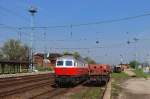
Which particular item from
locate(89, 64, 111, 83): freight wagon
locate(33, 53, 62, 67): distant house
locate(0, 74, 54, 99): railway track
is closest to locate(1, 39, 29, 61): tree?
locate(33, 53, 62, 67): distant house

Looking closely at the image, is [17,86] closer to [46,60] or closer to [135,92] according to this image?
[135,92]

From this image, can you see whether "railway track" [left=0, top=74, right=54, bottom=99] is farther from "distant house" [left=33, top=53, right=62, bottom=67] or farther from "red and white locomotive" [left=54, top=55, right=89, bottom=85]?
"distant house" [left=33, top=53, right=62, bottom=67]

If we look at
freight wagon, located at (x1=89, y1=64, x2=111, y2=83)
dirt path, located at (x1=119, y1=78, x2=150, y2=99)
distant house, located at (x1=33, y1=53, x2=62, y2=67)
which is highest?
distant house, located at (x1=33, y1=53, x2=62, y2=67)

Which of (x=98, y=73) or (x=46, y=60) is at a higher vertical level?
(x=46, y=60)


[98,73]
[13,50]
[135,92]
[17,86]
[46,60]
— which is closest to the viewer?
[135,92]

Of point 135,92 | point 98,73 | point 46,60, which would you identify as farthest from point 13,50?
point 135,92

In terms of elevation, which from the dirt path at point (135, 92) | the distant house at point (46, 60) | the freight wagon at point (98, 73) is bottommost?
the dirt path at point (135, 92)

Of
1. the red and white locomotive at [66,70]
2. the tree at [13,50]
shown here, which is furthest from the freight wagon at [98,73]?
the tree at [13,50]

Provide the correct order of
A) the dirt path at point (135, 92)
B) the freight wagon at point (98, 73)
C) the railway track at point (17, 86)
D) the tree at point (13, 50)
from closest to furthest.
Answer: the dirt path at point (135, 92), the railway track at point (17, 86), the freight wagon at point (98, 73), the tree at point (13, 50)

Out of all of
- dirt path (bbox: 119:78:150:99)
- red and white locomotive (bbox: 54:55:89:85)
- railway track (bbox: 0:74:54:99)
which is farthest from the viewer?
red and white locomotive (bbox: 54:55:89:85)

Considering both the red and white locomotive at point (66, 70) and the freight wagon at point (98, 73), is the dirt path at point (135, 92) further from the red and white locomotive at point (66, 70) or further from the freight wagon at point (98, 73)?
the red and white locomotive at point (66, 70)

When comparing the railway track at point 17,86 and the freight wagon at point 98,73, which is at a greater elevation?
the freight wagon at point 98,73

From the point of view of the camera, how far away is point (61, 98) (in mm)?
24359

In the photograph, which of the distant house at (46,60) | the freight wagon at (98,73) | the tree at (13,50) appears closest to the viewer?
the freight wagon at (98,73)
